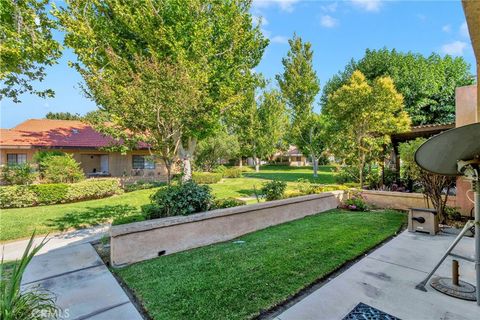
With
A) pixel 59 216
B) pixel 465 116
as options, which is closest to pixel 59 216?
pixel 59 216

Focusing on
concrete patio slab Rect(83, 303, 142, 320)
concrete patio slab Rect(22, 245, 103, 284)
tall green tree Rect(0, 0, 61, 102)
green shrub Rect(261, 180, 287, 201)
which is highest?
tall green tree Rect(0, 0, 61, 102)

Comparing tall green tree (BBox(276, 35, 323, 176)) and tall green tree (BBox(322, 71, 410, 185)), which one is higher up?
tall green tree (BBox(276, 35, 323, 176))

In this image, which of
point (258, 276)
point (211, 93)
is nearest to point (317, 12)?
point (211, 93)

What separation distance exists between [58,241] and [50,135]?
15855 mm

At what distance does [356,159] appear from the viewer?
1078 centimetres

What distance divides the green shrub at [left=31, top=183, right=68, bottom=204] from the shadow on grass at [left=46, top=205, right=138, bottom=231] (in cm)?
219

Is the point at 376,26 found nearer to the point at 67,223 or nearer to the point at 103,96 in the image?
the point at 103,96

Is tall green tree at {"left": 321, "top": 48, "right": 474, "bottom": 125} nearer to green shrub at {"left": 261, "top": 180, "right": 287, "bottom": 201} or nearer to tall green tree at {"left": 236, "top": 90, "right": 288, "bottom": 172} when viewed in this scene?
tall green tree at {"left": 236, "top": 90, "right": 288, "bottom": 172}

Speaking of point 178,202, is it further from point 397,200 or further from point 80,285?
point 397,200

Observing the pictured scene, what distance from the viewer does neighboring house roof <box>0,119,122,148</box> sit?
619 inches

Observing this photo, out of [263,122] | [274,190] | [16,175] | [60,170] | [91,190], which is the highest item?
[263,122]

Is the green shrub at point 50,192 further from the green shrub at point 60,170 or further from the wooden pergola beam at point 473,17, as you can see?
the wooden pergola beam at point 473,17

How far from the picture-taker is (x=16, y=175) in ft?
38.9

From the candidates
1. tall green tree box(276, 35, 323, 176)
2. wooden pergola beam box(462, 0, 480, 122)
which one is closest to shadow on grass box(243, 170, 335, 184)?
tall green tree box(276, 35, 323, 176)
